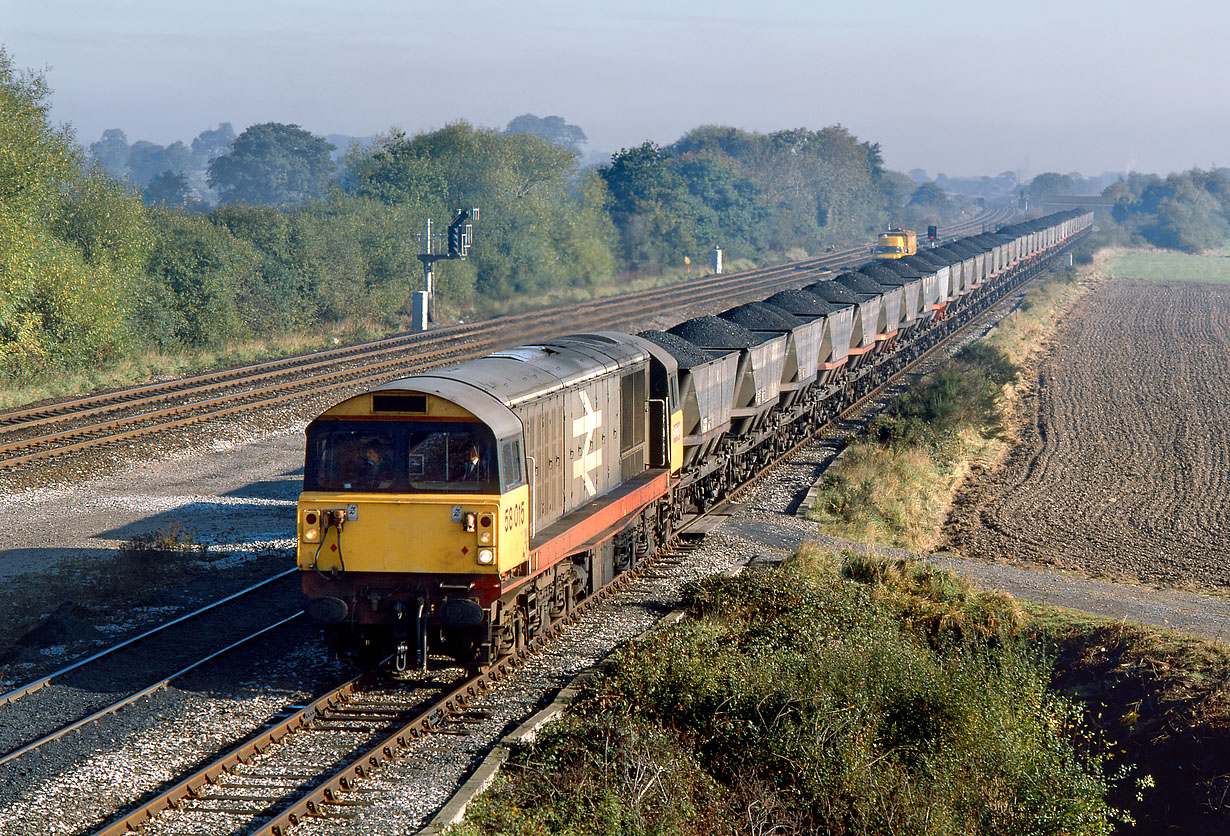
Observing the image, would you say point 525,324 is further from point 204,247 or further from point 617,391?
point 617,391

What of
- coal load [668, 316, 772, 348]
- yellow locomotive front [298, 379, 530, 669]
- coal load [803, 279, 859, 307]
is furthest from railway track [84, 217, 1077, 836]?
coal load [803, 279, 859, 307]

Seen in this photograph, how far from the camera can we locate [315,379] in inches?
1390

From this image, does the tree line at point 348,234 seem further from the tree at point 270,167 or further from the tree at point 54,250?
the tree at point 270,167

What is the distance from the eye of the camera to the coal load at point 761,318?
87.2ft

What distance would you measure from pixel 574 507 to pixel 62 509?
11.8 m

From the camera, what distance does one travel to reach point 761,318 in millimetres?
26922

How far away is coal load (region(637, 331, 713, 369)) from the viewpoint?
66.3 ft

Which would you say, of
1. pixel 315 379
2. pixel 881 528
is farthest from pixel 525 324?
pixel 881 528

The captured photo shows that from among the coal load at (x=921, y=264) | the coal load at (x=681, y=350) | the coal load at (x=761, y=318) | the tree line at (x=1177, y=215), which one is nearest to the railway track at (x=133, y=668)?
the coal load at (x=681, y=350)

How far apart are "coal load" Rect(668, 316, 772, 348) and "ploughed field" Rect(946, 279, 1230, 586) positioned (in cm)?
583

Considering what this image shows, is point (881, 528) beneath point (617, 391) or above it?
beneath

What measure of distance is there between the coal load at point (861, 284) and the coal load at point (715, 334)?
41.9 feet

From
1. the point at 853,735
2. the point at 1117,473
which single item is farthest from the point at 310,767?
the point at 1117,473

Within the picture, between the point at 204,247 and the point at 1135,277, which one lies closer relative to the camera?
the point at 204,247
